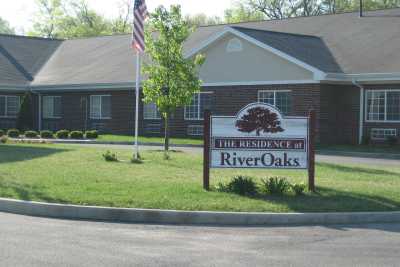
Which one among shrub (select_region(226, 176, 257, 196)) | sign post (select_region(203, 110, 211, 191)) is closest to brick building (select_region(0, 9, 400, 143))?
sign post (select_region(203, 110, 211, 191))

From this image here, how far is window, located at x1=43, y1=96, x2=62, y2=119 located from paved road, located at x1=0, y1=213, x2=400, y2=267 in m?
28.3

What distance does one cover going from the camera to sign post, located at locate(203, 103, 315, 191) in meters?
13.4

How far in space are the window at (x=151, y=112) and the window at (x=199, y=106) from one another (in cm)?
207

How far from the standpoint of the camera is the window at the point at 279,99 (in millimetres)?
29578

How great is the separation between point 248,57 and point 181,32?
8325mm

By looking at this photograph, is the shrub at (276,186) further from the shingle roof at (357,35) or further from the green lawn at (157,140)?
the green lawn at (157,140)

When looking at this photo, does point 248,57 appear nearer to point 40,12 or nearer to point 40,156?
point 40,156

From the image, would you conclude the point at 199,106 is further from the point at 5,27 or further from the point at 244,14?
the point at 5,27

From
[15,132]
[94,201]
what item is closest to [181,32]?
[94,201]

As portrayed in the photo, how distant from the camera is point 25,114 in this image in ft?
125

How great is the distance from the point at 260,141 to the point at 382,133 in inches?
635

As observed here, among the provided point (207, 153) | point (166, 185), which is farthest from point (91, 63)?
point (207, 153)

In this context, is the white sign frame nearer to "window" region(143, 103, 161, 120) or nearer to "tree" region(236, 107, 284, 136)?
"tree" region(236, 107, 284, 136)

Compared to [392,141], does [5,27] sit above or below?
above
